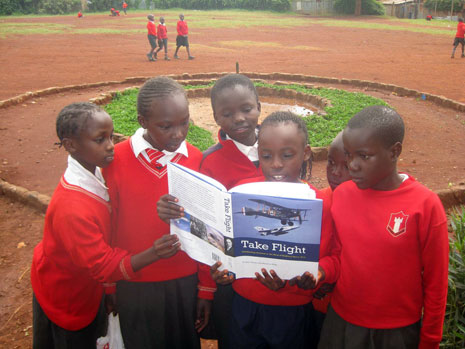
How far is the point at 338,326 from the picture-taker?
1.81 metres

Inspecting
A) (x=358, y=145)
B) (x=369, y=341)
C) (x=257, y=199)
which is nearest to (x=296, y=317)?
(x=369, y=341)

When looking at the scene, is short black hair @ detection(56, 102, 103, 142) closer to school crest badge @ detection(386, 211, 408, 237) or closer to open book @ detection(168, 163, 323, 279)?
open book @ detection(168, 163, 323, 279)

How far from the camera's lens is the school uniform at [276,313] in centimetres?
183

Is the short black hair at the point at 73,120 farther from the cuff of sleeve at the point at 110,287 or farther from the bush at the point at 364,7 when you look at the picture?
the bush at the point at 364,7

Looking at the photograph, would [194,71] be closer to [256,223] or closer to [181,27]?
[181,27]

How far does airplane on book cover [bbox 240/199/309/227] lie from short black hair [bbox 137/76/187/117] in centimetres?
79

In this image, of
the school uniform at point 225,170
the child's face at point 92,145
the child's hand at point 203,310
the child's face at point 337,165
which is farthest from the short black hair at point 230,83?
the child's hand at point 203,310

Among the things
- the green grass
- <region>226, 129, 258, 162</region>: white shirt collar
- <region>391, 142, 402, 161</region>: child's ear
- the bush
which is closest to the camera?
<region>391, 142, 402, 161</region>: child's ear

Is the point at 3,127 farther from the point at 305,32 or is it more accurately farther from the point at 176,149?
the point at 305,32

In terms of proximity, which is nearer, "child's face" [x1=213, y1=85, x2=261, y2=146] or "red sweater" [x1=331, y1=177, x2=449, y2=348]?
"red sweater" [x1=331, y1=177, x2=449, y2=348]

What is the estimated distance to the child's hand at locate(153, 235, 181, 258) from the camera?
1792 millimetres

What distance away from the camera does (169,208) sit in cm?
177

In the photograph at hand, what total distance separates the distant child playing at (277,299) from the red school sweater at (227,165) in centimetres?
30

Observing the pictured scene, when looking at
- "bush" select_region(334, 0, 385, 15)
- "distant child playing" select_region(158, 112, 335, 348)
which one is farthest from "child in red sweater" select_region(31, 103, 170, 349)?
"bush" select_region(334, 0, 385, 15)
